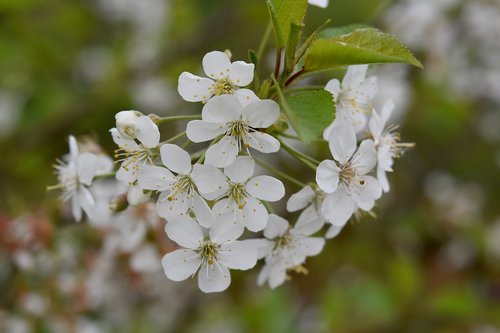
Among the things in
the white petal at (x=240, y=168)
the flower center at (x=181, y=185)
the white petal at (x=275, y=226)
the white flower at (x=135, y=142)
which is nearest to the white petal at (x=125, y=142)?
the white flower at (x=135, y=142)

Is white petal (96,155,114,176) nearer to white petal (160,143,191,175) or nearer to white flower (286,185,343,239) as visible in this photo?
white petal (160,143,191,175)

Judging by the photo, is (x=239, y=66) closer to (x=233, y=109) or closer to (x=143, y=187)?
(x=233, y=109)

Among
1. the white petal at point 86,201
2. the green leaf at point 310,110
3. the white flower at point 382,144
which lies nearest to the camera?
the green leaf at point 310,110

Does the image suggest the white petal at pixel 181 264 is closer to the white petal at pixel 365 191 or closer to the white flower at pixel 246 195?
the white flower at pixel 246 195

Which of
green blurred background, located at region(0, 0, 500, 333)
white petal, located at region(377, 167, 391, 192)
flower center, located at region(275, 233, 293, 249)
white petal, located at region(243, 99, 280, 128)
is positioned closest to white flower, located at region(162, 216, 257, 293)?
flower center, located at region(275, 233, 293, 249)

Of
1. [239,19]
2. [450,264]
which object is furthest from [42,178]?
[450,264]

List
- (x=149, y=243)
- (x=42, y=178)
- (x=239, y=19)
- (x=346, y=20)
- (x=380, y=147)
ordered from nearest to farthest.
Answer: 1. (x=380, y=147)
2. (x=149, y=243)
3. (x=42, y=178)
4. (x=346, y=20)
5. (x=239, y=19)

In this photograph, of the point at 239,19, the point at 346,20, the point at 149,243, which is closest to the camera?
the point at 149,243
